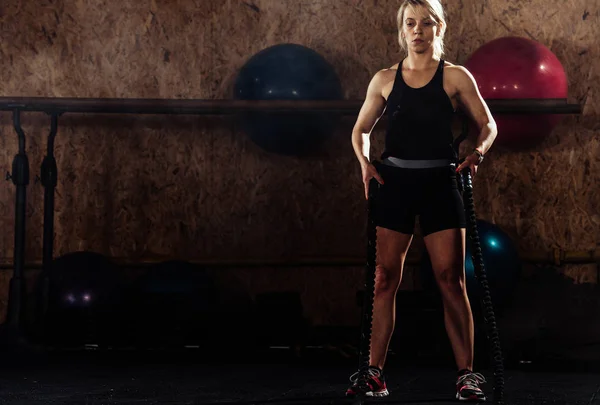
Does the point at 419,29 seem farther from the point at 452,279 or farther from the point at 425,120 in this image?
the point at 452,279

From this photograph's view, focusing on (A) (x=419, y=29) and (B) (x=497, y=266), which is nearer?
(A) (x=419, y=29)

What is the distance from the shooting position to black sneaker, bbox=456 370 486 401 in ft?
9.22

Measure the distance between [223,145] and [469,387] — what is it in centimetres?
271

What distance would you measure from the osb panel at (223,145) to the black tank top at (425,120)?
7.40 ft

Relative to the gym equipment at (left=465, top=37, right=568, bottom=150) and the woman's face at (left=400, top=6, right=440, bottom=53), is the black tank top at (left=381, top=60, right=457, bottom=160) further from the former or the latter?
the gym equipment at (left=465, top=37, right=568, bottom=150)

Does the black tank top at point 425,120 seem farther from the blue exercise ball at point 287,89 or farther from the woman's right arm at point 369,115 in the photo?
the blue exercise ball at point 287,89

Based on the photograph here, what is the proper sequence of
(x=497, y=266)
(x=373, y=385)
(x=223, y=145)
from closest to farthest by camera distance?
(x=373, y=385)
(x=497, y=266)
(x=223, y=145)

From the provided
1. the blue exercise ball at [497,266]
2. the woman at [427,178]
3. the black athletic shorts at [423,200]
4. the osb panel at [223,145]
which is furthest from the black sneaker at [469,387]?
the osb panel at [223,145]

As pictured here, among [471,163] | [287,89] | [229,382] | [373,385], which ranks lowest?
[229,382]

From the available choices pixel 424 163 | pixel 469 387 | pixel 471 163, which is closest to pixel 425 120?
pixel 424 163

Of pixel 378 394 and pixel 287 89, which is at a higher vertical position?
pixel 287 89

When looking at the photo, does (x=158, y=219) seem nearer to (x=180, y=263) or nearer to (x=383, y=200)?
(x=180, y=263)

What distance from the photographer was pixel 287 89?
4.52 m

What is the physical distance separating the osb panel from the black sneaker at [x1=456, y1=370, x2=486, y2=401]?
2.31 m
